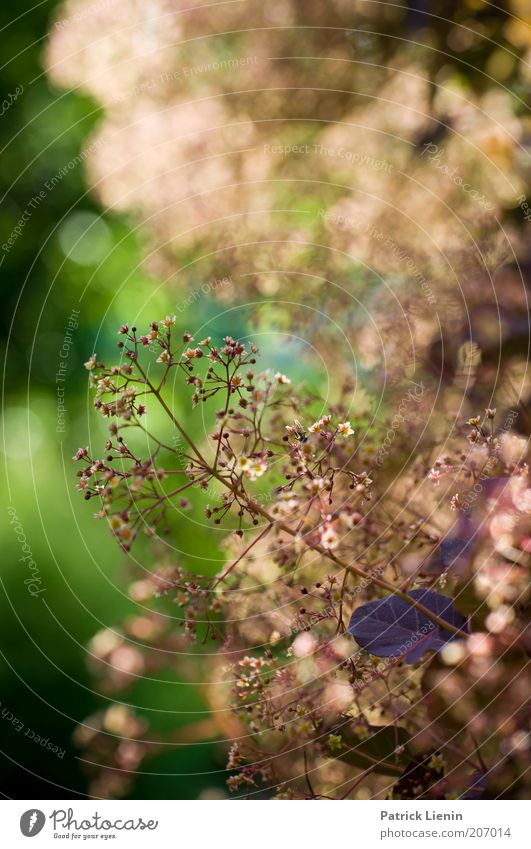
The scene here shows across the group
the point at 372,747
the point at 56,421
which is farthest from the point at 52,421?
the point at 372,747

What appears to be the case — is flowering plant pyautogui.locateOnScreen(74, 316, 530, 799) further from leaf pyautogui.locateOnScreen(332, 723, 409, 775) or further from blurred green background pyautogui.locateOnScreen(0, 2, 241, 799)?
blurred green background pyautogui.locateOnScreen(0, 2, 241, 799)

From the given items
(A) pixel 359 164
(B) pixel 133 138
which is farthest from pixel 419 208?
(B) pixel 133 138
